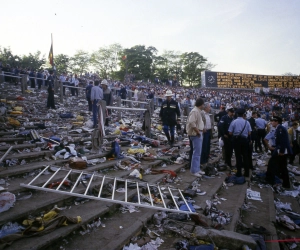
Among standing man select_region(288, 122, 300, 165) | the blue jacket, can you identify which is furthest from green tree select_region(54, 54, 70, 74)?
the blue jacket

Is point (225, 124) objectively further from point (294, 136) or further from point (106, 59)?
point (106, 59)

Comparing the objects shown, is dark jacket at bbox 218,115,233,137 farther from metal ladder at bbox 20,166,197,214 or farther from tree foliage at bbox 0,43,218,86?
tree foliage at bbox 0,43,218,86

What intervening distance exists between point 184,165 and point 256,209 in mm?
2276

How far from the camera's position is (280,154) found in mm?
5434

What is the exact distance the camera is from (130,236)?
2869mm

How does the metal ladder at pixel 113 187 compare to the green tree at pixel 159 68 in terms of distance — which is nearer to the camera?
the metal ladder at pixel 113 187

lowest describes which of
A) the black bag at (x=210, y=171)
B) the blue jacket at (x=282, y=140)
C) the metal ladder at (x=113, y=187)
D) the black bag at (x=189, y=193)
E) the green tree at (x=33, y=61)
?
the black bag at (x=210, y=171)

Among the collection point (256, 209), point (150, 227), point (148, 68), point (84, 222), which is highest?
point (148, 68)

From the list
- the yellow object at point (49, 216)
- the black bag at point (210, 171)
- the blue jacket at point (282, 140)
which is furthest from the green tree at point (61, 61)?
the yellow object at point (49, 216)

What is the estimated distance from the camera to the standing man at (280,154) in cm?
541

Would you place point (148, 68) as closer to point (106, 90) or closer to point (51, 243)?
point (106, 90)

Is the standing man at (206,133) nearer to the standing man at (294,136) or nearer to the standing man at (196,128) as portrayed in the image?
the standing man at (196,128)

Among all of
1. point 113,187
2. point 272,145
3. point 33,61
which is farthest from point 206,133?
point 33,61

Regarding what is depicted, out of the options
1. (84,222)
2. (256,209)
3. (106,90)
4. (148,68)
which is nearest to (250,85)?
(148,68)
